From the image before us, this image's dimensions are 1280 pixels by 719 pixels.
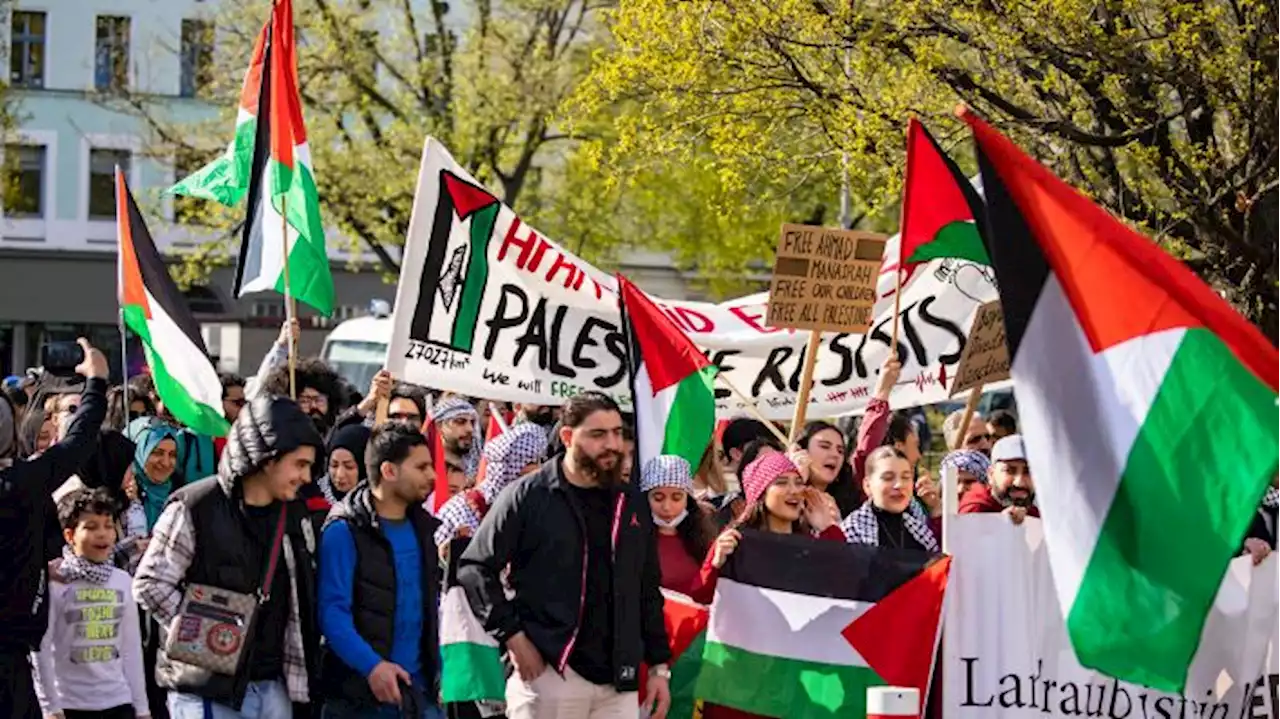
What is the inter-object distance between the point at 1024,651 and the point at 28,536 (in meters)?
3.62

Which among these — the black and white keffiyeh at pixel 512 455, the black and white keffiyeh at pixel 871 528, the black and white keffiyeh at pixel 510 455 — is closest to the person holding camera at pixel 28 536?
the black and white keffiyeh at pixel 510 455

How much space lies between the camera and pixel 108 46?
49938 mm

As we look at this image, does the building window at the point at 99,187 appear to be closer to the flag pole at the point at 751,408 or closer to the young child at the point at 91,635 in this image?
the flag pole at the point at 751,408

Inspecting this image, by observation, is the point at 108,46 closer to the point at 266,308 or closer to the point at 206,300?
the point at 206,300

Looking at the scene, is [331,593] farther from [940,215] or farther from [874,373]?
[874,373]

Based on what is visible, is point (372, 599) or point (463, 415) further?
point (463, 415)

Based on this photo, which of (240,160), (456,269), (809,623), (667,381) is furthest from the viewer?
(240,160)

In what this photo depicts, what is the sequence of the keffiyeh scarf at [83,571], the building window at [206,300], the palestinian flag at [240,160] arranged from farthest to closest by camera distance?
the building window at [206,300]
the palestinian flag at [240,160]
the keffiyeh scarf at [83,571]

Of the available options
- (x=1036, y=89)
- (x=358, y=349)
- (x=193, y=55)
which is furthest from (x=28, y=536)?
(x=193, y=55)

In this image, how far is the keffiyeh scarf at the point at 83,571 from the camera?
923 cm

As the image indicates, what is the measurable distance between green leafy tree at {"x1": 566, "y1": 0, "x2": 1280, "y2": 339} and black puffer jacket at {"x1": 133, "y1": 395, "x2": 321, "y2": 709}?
7.82m

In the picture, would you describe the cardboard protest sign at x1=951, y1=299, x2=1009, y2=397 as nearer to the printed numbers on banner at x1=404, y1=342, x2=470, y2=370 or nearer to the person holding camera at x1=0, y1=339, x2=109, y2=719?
the printed numbers on banner at x1=404, y1=342, x2=470, y2=370

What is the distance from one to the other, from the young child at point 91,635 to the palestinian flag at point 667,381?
2.22 m

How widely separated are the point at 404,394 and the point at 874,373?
2569 millimetres
